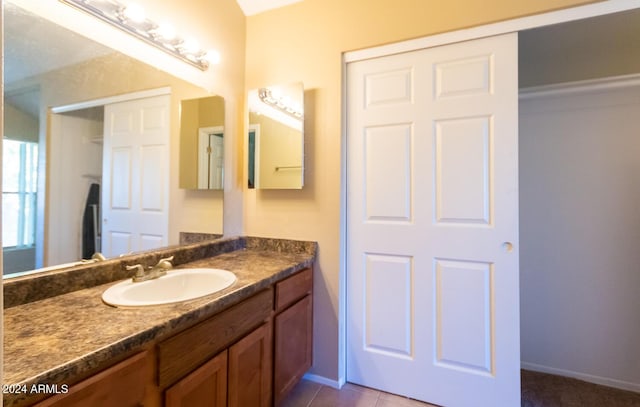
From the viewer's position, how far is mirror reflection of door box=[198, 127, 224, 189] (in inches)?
70.5

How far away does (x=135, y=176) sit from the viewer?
1.41m

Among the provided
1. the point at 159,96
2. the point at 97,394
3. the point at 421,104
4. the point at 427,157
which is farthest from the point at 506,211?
the point at 159,96

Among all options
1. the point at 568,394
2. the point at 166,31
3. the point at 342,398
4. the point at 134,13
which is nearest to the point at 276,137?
the point at 166,31

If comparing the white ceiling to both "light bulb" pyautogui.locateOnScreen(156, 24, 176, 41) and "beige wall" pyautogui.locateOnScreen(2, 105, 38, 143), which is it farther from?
"beige wall" pyautogui.locateOnScreen(2, 105, 38, 143)

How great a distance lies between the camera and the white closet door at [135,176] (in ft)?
4.35

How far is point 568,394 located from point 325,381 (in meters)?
1.48

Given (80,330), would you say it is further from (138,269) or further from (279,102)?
(279,102)

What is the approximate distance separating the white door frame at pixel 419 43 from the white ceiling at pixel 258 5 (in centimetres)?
60

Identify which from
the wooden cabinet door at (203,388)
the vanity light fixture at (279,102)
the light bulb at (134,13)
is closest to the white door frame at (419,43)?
the vanity light fixture at (279,102)

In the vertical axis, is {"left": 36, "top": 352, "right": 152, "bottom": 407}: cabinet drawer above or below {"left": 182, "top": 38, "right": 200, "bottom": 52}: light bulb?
below

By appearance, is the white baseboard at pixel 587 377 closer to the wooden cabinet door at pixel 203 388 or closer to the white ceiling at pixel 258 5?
the wooden cabinet door at pixel 203 388

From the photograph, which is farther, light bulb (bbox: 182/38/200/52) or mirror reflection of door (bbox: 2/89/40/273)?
light bulb (bbox: 182/38/200/52)

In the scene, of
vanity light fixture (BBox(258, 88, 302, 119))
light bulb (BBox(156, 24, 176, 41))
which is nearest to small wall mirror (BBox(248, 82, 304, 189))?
vanity light fixture (BBox(258, 88, 302, 119))

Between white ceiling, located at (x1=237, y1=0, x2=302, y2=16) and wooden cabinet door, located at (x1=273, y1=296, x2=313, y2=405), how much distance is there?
6.33ft
